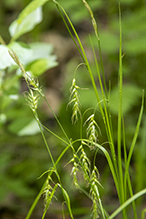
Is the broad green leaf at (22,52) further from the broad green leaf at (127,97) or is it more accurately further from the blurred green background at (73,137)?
the broad green leaf at (127,97)

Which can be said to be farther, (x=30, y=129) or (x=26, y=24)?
(x=30, y=129)

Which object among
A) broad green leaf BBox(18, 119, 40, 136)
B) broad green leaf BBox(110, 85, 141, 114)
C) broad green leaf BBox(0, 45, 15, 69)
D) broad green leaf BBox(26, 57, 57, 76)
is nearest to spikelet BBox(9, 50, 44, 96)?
broad green leaf BBox(0, 45, 15, 69)

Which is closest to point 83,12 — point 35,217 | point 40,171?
point 40,171

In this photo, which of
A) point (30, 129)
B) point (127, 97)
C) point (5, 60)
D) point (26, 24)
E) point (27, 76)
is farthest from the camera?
point (127, 97)

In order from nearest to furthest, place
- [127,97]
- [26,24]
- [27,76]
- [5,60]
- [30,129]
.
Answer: [27,76], [5,60], [26,24], [30,129], [127,97]

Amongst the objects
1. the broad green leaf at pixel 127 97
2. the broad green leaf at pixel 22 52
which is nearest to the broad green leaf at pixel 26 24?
the broad green leaf at pixel 22 52

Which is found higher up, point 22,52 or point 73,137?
point 22,52

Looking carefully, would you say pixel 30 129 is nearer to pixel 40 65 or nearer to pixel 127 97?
pixel 40 65

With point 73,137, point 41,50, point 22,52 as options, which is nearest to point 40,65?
point 22,52

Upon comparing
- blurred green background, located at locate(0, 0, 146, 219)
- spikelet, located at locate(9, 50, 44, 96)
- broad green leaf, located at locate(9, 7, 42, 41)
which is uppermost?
broad green leaf, located at locate(9, 7, 42, 41)

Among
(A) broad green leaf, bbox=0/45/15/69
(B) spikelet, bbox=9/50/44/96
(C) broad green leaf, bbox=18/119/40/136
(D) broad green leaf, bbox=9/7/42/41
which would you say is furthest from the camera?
(C) broad green leaf, bbox=18/119/40/136

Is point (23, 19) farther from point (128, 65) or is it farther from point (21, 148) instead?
point (128, 65)

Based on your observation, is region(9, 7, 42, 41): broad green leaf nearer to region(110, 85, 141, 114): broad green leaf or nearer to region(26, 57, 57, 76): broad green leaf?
region(26, 57, 57, 76): broad green leaf

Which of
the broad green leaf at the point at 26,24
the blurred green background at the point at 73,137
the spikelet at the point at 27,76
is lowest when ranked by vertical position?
the blurred green background at the point at 73,137
